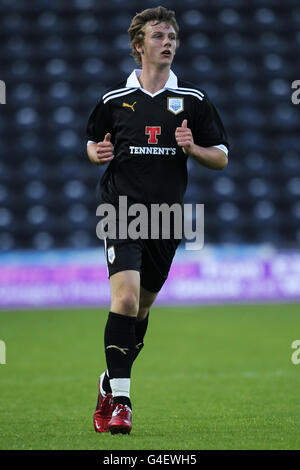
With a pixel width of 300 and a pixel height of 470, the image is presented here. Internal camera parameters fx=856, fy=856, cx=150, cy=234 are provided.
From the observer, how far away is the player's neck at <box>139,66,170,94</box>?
4812mm

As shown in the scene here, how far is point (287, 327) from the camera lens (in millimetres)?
11555

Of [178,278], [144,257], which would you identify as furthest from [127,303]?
[178,278]

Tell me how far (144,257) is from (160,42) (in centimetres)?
120

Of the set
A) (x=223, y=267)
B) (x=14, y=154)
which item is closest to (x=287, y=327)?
(x=223, y=267)

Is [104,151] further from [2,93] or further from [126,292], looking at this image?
[2,93]

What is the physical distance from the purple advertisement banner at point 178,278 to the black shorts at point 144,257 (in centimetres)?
1043

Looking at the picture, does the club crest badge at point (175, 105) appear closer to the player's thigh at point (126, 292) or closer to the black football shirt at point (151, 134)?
the black football shirt at point (151, 134)

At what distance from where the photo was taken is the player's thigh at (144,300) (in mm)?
4844

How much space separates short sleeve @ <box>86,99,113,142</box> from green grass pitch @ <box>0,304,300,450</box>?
1654 mm

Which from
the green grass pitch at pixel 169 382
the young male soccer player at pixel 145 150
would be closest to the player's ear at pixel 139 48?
the young male soccer player at pixel 145 150

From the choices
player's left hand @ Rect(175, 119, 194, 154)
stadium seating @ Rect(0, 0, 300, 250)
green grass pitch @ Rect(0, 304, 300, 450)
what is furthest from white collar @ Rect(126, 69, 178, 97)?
stadium seating @ Rect(0, 0, 300, 250)

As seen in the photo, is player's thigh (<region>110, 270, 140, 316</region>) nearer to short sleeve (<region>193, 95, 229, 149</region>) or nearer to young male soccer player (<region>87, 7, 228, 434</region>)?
young male soccer player (<region>87, 7, 228, 434</region>)

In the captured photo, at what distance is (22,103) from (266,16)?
696 cm
